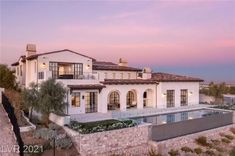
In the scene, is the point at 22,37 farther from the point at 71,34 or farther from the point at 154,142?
the point at 154,142

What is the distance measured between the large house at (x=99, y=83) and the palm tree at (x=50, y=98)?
1.77m

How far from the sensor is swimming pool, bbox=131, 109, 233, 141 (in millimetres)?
16922

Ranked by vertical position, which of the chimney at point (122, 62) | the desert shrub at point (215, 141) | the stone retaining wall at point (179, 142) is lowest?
the desert shrub at point (215, 141)

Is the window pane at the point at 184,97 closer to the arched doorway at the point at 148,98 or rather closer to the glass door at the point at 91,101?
the arched doorway at the point at 148,98

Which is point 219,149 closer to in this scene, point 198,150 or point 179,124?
point 198,150

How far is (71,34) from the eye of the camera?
28312mm

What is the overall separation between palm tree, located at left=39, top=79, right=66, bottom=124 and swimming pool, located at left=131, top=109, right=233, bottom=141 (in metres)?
5.64

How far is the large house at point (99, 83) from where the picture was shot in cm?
2187

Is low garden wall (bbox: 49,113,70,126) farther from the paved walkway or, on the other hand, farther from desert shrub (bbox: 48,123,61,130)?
the paved walkway

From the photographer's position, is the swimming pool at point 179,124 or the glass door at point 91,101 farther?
the glass door at point 91,101

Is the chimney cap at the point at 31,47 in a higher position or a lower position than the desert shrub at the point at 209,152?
higher

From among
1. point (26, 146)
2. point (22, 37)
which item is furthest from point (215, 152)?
point (22, 37)

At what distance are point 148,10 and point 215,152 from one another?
14.6 metres

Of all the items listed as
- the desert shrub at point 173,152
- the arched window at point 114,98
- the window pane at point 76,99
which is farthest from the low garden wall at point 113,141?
the arched window at point 114,98
